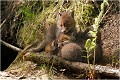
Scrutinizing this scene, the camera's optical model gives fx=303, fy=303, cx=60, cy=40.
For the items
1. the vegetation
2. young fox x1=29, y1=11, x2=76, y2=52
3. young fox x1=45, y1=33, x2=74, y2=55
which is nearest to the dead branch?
young fox x1=45, y1=33, x2=74, y2=55

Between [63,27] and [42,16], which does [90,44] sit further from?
[42,16]

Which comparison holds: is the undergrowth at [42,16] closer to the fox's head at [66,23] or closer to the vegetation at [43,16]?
the vegetation at [43,16]

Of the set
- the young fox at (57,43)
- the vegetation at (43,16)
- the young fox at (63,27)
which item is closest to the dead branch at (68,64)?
the young fox at (57,43)

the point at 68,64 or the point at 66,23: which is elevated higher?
the point at 66,23

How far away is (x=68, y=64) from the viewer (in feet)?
12.1

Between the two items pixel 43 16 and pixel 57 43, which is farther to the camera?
pixel 43 16

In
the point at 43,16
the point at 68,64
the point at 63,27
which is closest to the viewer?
the point at 68,64

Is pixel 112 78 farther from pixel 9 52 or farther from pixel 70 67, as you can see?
pixel 9 52

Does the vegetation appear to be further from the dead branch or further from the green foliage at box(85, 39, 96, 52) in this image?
the green foliage at box(85, 39, 96, 52)

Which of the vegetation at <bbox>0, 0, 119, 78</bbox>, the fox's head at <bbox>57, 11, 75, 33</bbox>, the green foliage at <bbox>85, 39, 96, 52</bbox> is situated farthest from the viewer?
the vegetation at <bbox>0, 0, 119, 78</bbox>

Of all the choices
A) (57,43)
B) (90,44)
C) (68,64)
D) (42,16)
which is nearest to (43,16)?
(42,16)

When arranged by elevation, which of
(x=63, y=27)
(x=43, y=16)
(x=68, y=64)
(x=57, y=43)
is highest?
(x=43, y=16)

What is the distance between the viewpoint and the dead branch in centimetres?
344

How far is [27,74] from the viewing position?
3791 millimetres
